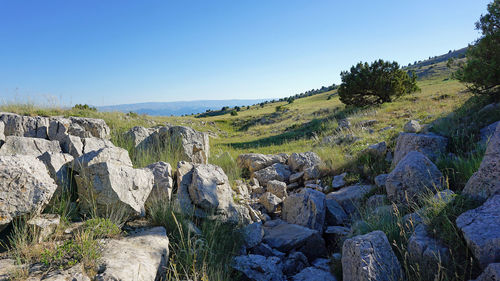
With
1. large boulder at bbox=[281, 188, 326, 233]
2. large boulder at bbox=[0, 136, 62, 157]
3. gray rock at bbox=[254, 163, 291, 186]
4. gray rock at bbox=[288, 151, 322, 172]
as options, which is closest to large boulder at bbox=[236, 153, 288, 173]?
gray rock at bbox=[254, 163, 291, 186]

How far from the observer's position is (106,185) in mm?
4457

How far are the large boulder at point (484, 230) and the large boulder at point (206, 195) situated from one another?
3.57m

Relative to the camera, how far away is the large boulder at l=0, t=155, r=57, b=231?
3572 mm

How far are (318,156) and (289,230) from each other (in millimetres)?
4683

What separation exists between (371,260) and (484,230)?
1.21 metres

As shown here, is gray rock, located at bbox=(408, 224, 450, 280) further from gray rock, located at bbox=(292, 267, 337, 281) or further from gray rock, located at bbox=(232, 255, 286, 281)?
gray rock, located at bbox=(232, 255, 286, 281)

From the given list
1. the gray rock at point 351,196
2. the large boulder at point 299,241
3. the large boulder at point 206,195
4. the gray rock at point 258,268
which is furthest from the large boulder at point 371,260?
the gray rock at point 351,196

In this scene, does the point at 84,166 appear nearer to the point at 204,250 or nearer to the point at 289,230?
the point at 204,250

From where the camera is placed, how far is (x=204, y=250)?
4199 mm

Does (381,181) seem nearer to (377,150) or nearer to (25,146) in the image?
(377,150)

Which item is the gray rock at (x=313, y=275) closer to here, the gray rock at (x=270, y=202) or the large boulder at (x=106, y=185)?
the gray rock at (x=270, y=202)

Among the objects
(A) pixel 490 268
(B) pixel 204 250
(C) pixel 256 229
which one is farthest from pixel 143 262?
(A) pixel 490 268

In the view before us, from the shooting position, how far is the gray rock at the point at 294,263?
457 centimetres

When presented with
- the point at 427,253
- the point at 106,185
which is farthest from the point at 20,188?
the point at 427,253
